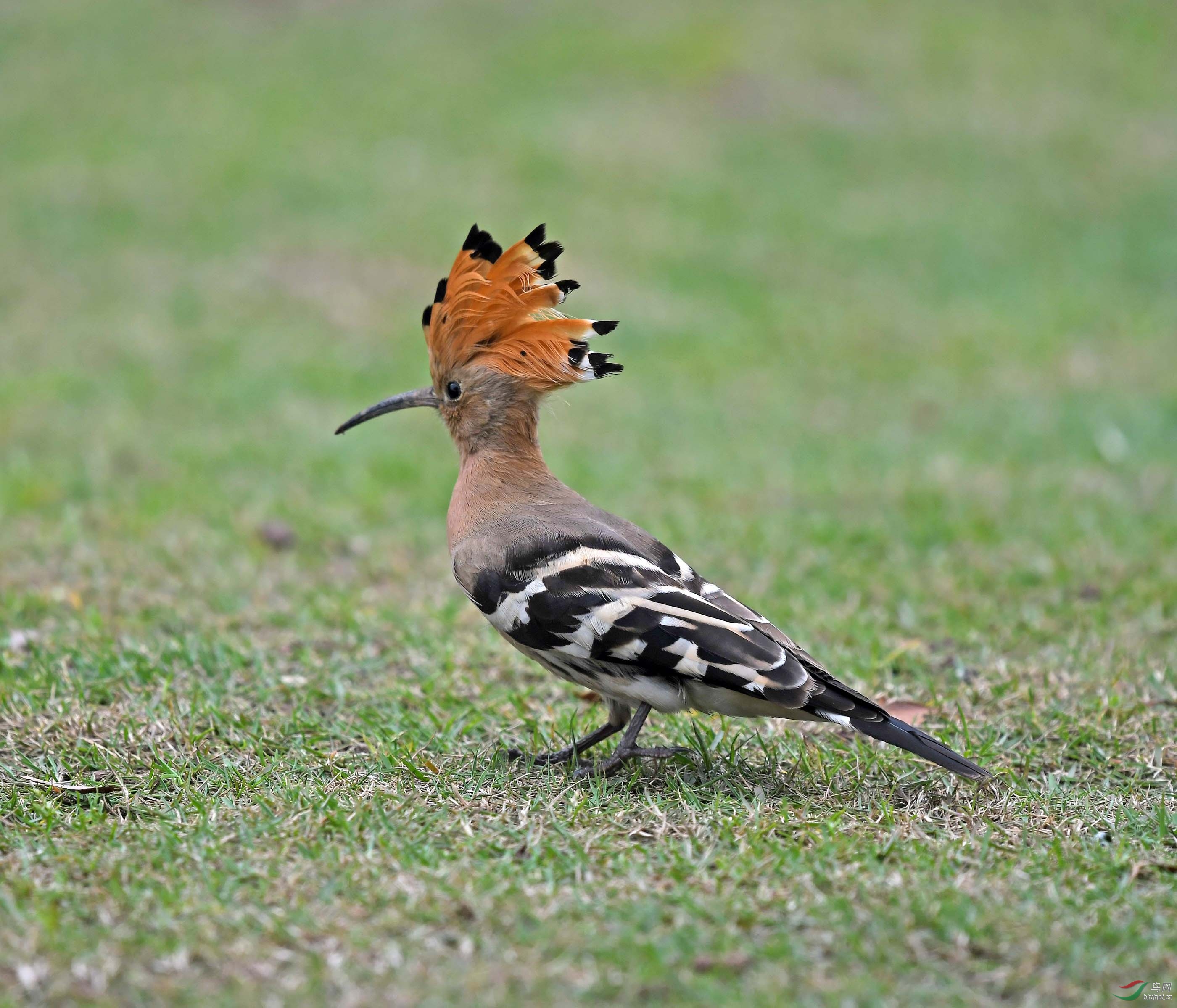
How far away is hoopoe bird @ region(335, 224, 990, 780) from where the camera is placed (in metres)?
3.22

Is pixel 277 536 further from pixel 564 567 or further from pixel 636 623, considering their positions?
pixel 636 623

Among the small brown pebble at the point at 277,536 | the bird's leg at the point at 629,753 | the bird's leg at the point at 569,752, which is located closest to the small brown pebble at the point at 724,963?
the bird's leg at the point at 629,753

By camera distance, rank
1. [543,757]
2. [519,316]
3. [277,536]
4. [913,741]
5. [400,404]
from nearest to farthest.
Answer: [913,741] < [543,757] < [519,316] < [400,404] < [277,536]

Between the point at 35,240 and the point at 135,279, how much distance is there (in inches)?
53.4

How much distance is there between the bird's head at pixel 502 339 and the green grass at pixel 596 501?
0.94 meters

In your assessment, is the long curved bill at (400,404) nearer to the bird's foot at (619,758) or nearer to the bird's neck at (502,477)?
the bird's neck at (502,477)

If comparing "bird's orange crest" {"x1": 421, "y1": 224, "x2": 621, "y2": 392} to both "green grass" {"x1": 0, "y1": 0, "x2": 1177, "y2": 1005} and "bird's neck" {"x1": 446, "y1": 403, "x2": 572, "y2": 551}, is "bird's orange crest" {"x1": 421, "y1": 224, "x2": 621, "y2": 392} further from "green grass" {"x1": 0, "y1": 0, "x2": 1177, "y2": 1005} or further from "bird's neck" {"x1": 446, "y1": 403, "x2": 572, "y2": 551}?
"green grass" {"x1": 0, "y1": 0, "x2": 1177, "y2": 1005}

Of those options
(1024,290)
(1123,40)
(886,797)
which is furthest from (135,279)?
(1123,40)

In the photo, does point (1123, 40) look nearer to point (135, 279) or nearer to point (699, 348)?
point (699, 348)

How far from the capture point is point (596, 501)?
652 centimetres

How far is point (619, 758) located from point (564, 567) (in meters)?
0.53

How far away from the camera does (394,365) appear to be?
8.92 m

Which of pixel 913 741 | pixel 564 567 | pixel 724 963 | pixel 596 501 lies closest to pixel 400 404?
pixel 564 567

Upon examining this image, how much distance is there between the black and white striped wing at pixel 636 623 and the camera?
319 centimetres
